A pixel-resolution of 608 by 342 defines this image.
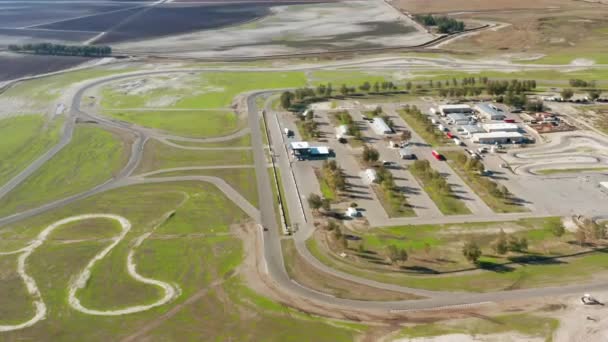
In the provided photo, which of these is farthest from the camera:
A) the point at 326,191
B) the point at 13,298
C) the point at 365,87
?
the point at 365,87

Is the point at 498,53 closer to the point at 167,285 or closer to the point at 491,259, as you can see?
the point at 491,259

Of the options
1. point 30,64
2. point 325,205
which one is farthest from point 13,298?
point 30,64

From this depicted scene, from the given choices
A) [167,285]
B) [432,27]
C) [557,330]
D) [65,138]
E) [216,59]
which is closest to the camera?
[557,330]

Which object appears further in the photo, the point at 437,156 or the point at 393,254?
the point at 437,156

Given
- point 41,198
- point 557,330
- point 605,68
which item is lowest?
point 557,330

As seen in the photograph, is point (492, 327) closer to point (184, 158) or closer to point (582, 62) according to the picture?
point (184, 158)

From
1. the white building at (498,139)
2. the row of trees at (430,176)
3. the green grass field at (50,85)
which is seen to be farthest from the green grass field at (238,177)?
the green grass field at (50,85)

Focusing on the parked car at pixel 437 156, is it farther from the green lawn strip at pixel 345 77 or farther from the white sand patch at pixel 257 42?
the white sand patch at pixel 257 42

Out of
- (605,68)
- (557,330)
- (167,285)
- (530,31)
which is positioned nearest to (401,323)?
(557,330)
